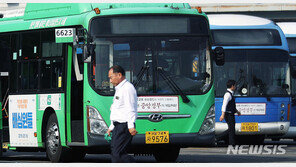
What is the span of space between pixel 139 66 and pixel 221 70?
7.98 meters

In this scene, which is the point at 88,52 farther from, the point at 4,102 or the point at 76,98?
the point at 4,102

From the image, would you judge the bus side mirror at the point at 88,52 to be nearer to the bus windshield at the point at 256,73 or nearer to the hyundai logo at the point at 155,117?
the hyundai logo at the point at 155,117

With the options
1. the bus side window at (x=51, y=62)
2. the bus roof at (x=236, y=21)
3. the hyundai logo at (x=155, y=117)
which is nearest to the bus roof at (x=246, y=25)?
the bus roof at (x=236, y=21)

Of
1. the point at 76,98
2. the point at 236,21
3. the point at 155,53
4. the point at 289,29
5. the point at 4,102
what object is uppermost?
the point at 236,21

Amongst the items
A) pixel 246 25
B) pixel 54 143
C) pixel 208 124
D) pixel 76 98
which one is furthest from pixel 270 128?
pixel 76 98

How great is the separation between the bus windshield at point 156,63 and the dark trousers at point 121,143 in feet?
10.2

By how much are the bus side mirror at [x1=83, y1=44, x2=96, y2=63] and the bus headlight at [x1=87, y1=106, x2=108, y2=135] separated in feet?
2.83

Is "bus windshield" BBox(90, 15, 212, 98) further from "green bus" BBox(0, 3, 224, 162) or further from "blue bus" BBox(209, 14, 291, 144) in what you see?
"blue bus" BBox(209, 14, 291, 144)

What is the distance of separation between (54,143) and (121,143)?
15.1 feet

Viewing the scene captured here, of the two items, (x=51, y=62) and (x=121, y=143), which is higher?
(x=51, y=62)

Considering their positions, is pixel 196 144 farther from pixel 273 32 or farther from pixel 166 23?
pixel 273 32

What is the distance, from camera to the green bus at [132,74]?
14.9 m

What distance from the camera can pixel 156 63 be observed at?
15055 mm

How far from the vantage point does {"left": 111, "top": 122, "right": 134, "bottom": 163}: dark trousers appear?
11695mm
